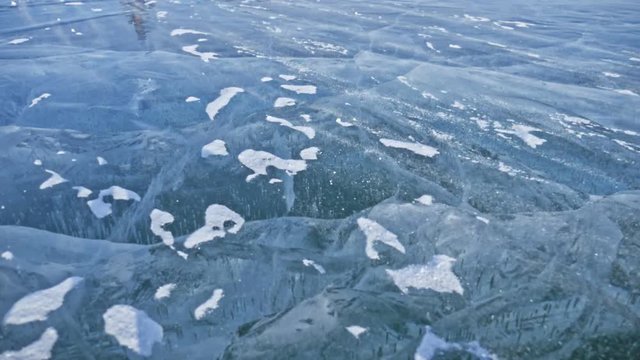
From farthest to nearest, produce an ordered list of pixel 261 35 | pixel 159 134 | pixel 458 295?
pixel 261 35
pixel 159 134
pixel 458 295

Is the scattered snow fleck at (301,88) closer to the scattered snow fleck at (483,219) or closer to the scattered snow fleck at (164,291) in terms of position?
the scattered snow fleck at (483,219)

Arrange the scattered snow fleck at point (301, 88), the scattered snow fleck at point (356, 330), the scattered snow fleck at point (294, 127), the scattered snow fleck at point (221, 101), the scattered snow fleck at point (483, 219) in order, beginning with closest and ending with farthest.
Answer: the scattered snow fleck at point (356, 330)
the scattered snow fleck at point (483, 219)
the scattered snow fleck at point (294, 127)
the scattered snow fleck at point (221, 101)
the scattered snow fleck at point (301, 88)

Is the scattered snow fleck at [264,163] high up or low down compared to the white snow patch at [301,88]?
down

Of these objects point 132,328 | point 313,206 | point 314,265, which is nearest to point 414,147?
point 313,206

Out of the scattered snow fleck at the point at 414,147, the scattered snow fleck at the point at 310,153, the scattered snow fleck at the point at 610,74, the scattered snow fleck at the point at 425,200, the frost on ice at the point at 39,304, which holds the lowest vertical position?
the frost on ice at the point at 39,304

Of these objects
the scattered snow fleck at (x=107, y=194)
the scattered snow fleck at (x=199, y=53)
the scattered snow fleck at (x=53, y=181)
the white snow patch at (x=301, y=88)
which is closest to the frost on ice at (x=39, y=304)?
the scattered snow fleck at (x=107, y=194)

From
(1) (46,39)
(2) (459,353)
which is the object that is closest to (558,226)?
(2) (459,353)

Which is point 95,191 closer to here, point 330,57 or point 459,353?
point 459,353
